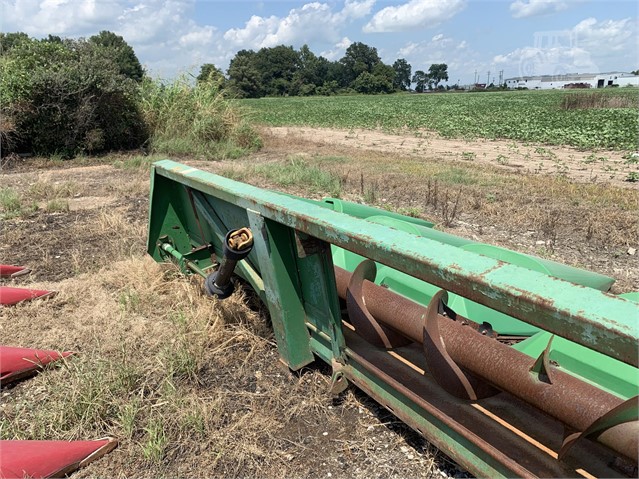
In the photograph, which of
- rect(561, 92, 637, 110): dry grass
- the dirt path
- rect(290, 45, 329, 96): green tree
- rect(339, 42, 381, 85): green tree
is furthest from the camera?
rect(339, 42, 381, 85): green tree

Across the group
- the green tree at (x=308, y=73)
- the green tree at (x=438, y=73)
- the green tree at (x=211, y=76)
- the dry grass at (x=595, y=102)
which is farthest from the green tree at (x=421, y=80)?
the green tree at (x=211, y=76)

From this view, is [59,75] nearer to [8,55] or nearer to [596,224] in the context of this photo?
[8,55]

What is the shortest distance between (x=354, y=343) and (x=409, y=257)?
1.00 m

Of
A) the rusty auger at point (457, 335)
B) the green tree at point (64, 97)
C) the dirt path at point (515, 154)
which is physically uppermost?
the green tree at point (64, 97)

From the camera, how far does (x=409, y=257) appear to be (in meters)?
1.34

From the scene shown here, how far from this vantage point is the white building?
8069 centimetres

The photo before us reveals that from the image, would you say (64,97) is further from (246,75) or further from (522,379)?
(246,75)

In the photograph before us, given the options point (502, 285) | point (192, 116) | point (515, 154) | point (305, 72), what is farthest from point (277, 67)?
point (502, 285)

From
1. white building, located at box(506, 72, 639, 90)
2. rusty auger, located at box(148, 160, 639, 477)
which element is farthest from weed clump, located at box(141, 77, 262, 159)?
white building, located at box(506, 72, 639, 90)

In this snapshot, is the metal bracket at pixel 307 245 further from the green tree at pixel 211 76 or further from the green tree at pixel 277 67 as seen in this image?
the green tree at pixel 277 67

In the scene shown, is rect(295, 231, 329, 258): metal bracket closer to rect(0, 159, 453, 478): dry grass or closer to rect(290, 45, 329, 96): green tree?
rect(0, 159, 453, 478): dry grass

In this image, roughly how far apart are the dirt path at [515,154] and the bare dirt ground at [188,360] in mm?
3503

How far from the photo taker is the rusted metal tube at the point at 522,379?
1.30 meters

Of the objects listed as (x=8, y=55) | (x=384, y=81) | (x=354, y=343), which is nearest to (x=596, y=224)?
(x=354, y=343)
